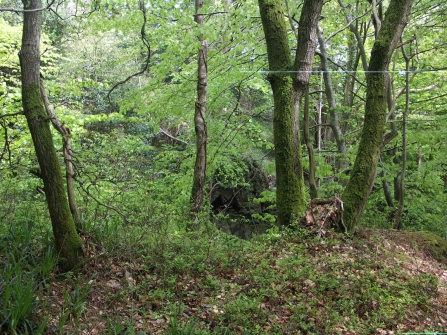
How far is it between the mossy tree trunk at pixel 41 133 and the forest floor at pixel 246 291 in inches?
13.4

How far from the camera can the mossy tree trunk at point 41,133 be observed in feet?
11.0

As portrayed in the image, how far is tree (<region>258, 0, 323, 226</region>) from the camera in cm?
525

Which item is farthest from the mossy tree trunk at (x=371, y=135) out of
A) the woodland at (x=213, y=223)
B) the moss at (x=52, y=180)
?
the moss at (x=52, y=180)

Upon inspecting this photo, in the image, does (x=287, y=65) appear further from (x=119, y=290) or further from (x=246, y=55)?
(x=119, y=290)

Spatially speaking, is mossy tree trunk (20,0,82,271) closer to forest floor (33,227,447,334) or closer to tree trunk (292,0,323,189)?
A: forest floor (33,227,447,334)

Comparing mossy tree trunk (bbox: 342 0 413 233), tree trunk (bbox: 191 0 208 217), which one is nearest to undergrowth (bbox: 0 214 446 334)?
mossy tree trunk (bbox: 342 0 413 233)

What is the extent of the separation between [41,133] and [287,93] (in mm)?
3451

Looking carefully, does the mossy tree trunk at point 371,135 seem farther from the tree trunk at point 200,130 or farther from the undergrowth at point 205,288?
the tree trunk at point 200,130

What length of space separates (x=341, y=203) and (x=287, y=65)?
7.49ft

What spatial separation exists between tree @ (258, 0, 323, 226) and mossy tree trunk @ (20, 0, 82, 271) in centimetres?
315

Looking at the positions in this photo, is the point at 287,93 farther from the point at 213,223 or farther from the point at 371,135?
the point at 213,223

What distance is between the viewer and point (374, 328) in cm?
323

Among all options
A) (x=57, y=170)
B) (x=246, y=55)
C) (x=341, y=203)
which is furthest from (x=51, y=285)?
(x=246, y=55)

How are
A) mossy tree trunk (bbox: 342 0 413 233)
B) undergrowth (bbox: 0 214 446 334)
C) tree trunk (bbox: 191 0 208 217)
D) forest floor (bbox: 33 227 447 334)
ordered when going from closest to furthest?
undergrowth (bbox: 0 214 446 334), forest floor (bbox: 33 227 447 334), mossy tree trunk (bbox: 342 0 413 233), tree trunk (bbox: 191 0 208 217)
